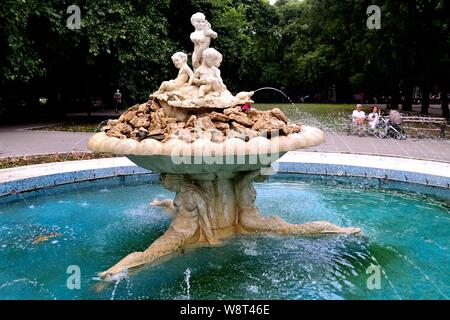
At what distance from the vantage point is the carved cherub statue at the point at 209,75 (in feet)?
20.6

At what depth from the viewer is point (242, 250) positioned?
6.02 meters

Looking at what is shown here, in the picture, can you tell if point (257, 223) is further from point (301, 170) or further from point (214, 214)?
point (301, 170)

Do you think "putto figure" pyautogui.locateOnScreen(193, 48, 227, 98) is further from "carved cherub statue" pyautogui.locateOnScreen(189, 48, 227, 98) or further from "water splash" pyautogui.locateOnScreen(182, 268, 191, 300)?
"water splash" pyautogui.locateOnScreen(182, 268, 191, 300)

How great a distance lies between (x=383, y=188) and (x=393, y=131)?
21.5 feet

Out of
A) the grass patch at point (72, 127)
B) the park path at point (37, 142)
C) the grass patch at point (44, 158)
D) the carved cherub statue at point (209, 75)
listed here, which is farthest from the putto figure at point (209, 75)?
the grass patch at point (72, 127)

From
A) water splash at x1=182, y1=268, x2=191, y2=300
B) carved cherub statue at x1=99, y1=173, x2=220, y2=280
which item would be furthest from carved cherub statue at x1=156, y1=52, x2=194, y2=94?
water splash at x1=182, y1=268, x2=191, y2=300

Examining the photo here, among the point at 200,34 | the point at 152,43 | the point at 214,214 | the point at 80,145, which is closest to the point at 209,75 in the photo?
the point at 200,34

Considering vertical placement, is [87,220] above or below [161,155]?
below

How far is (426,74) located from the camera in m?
22.1

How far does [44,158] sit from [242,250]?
23.1ft
